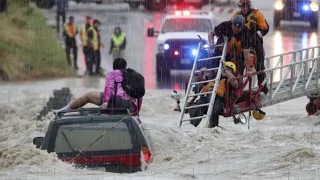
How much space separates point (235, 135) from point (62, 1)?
78.3 ft

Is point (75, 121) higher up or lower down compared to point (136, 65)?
higher up

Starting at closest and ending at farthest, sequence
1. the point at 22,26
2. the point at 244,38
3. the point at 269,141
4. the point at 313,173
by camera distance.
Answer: the point at 313,173, the point at 269,141, the point at 244,38, the point at 22,26

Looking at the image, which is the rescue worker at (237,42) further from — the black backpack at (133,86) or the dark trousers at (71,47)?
the dark trousers at (71,47)

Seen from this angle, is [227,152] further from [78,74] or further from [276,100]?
[78,74]

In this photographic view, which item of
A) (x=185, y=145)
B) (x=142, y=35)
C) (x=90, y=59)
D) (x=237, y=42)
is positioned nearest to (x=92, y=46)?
(x=90, y=59)

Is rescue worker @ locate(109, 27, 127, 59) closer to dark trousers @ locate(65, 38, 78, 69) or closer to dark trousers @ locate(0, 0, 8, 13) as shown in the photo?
dark trousers @ locate(65, 38, 78, 69)

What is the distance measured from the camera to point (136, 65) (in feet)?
99.5

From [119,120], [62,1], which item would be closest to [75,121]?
[119,120]

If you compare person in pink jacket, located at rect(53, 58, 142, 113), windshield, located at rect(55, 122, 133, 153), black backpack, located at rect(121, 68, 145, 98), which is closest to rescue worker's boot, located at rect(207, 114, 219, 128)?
person in pink jacket, located at rect(53, 58, 142, 113)

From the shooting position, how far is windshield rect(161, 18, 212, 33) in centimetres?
2738

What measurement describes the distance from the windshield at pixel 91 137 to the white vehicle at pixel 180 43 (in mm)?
15390

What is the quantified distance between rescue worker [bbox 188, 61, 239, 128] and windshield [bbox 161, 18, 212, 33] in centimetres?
1215

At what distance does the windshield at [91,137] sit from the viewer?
10609 millimetres

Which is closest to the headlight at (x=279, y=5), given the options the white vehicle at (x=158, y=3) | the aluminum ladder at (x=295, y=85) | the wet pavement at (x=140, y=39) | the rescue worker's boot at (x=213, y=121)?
the wet pavement at (x=140, y=39)
